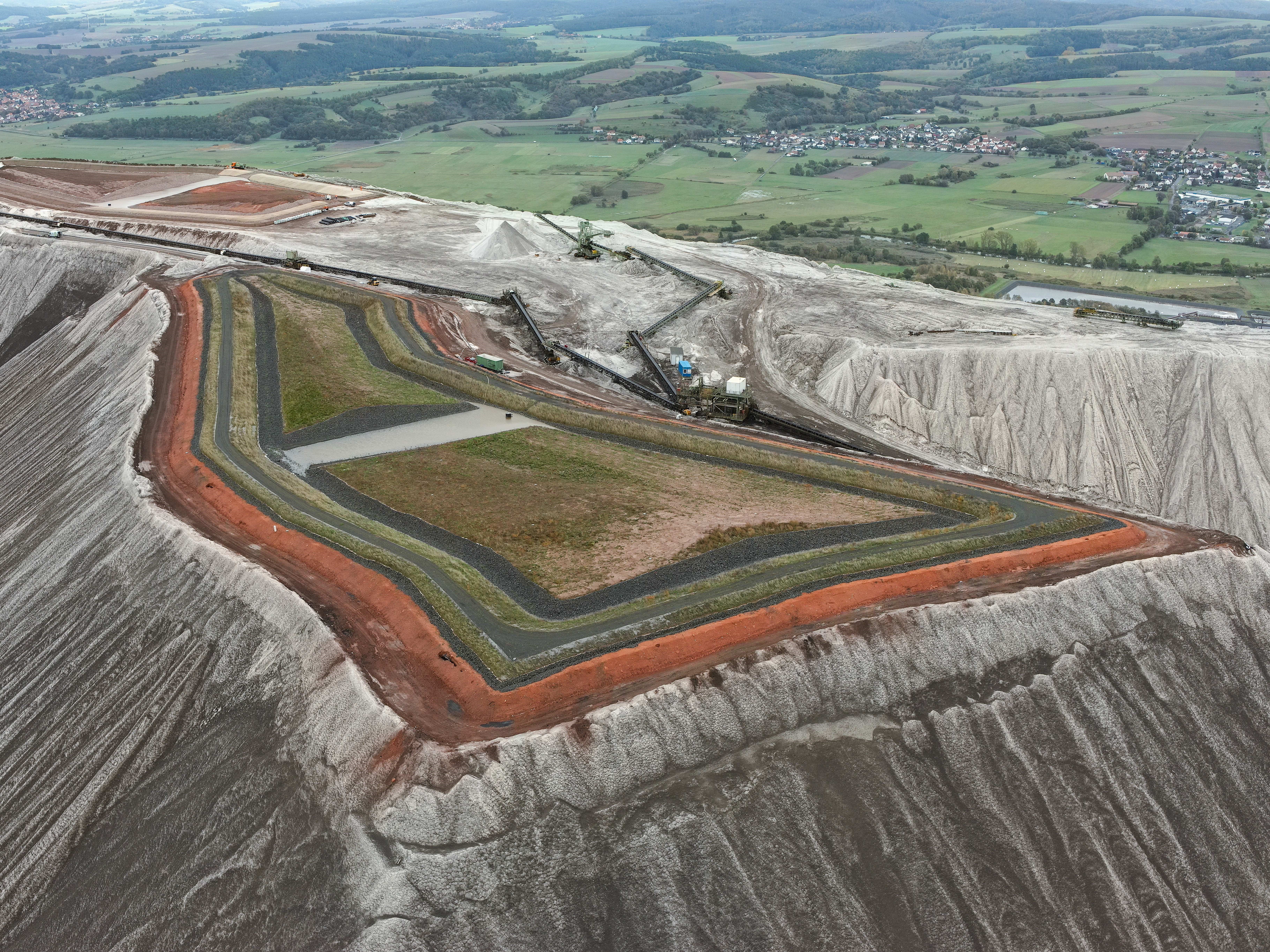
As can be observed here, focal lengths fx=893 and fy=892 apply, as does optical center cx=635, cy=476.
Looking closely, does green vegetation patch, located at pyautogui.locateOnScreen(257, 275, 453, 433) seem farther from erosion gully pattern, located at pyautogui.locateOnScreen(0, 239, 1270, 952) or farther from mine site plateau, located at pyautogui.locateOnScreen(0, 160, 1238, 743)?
erosion gully pattern, located at pyautogui.locateOnScreen(0, 239, 1270, 952)

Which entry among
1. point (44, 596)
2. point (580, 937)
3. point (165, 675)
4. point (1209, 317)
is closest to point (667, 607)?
point (580, 937)

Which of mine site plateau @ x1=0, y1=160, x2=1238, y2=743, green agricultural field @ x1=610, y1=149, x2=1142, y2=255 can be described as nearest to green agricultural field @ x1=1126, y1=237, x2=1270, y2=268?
green agricultural field @ x1=610, y1=149, x2=1142, y2=255

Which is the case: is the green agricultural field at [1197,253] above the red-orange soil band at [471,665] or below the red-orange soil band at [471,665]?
below

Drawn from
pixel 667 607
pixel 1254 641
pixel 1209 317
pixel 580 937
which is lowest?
pixel 1209 317

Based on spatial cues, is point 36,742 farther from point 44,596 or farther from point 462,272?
point 462,272

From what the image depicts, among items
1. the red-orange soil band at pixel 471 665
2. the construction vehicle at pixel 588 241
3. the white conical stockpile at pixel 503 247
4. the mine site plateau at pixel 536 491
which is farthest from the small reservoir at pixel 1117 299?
the red-orange soil band at pixel 471 665

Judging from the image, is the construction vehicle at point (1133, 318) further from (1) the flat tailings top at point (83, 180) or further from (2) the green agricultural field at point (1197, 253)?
(1) the flat tailings top at point (83, 180)

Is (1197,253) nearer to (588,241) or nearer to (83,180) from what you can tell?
(588,241)
